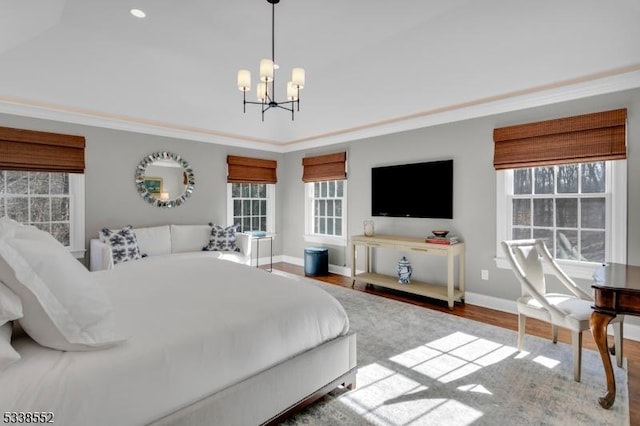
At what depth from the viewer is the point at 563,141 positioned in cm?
328

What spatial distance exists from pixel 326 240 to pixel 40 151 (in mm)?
4225

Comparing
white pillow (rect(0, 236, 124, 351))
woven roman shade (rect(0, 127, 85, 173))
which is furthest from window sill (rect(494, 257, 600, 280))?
woven roman shade (rect(0, 127, 85, 173))

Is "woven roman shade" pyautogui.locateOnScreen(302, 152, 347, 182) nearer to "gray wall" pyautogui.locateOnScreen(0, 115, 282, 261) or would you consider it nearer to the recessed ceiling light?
"gray wall" pyautogui.locateOnScreen(0, 115, 282, 261)

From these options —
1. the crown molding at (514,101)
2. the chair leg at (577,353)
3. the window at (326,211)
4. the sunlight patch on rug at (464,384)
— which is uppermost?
the crown molding at (514,101)

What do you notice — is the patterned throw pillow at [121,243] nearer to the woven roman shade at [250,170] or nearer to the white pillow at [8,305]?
the woven roman shade at [250,170]

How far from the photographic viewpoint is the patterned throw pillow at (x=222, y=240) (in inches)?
197

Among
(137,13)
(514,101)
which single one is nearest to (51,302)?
(137,13)

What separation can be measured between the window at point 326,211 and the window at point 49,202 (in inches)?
139

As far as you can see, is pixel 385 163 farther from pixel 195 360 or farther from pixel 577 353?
pixel 195 360

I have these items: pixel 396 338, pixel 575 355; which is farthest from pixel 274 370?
pixel 575 355

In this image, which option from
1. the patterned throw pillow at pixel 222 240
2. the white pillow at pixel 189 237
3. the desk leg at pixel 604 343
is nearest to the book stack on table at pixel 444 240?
the desk leg at pixel 604 343

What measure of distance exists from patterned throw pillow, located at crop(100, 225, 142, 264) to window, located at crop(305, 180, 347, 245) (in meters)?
2.92

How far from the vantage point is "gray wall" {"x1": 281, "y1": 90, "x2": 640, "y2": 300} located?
2987 mm

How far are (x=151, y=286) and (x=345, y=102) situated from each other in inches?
139
